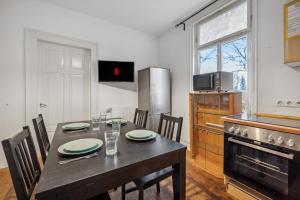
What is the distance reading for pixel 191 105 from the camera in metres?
2.49

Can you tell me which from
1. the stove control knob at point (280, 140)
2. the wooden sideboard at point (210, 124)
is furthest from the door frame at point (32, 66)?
the stove control knob at point (280, 140)

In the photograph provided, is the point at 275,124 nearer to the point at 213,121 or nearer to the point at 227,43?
the point at 213,121

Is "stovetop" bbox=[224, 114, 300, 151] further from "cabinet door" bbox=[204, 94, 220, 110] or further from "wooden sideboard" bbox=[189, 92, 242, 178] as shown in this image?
"cabinet door" bbox=[204, 94, 220, 110]

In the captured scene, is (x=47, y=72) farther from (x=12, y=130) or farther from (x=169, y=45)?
(x=169, y=45)

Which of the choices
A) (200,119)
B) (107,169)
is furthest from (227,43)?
(107,169)

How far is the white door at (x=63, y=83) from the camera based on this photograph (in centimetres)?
273

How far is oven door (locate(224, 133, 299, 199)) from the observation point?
1.32 meters

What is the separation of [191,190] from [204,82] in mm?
1526

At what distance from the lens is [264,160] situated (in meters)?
1.46

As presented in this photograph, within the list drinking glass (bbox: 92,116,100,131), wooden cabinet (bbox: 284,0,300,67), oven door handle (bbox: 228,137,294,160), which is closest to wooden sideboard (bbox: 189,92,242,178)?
oven door handle (bbox: 228,137,294,160)

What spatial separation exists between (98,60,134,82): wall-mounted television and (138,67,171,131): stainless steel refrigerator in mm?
254

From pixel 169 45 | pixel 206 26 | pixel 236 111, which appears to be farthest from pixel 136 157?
pixel 169 45

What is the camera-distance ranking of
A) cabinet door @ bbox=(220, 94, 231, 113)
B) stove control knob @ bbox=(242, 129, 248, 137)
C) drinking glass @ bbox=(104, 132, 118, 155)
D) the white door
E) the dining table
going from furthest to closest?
the white door < cabinet door @ bbox=(220, 94, 231, 113) < stove control knob @ bbox=(242, 129, 248, 137) < drinking glass @ bbox=(104, 132, 118, 155) < the dining table

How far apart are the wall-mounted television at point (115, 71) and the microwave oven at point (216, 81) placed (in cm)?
173
